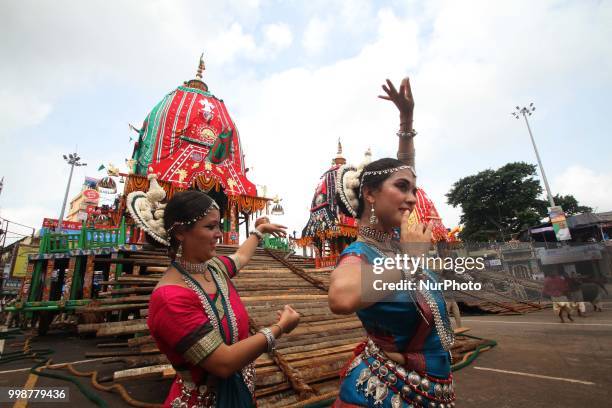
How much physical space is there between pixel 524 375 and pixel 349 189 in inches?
184

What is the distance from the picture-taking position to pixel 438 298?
1510mm

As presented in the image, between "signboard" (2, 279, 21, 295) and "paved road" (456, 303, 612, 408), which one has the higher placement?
"signboard" (2, 279, 21, 295)

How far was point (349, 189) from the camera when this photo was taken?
194cm

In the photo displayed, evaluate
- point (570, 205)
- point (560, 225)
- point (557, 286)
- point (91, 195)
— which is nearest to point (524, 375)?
point (557, 286)

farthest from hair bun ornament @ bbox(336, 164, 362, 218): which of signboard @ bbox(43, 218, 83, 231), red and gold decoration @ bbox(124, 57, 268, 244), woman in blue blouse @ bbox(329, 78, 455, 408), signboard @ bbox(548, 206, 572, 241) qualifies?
signboard @ bbox(43, 218, 83, 231)

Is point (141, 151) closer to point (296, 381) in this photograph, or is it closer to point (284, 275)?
point (284, 275)

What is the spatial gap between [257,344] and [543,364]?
574 cm

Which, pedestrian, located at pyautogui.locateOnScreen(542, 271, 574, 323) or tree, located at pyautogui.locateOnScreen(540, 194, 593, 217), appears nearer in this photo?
pedestrian, located at pyautogui.locateOnScreen(542, 271, 574, 323)

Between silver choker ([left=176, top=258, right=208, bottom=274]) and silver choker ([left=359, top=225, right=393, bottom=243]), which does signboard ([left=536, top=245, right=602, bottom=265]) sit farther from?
silver choker ([left=176, top=258, right=208, bottom=274])

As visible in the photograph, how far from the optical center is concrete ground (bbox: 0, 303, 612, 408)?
11.9 ft

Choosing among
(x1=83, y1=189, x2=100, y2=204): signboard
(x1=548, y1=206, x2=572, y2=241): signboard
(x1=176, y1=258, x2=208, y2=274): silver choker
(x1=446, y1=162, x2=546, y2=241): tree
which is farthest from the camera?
(x1=446, y1=162, x2=546, y2=241): tree

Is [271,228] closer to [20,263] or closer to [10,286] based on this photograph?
[20,263]

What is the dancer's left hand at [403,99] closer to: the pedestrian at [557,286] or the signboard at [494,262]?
the pedestrian at [557,286]

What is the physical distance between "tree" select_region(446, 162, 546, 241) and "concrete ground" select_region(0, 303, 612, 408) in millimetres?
28771
